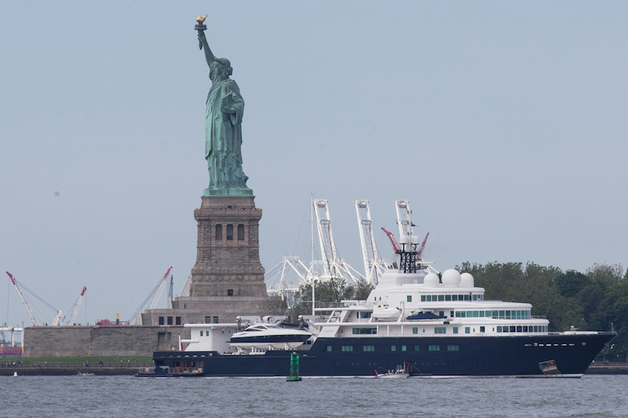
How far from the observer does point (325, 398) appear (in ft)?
336

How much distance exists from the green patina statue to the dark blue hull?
41.6 metres

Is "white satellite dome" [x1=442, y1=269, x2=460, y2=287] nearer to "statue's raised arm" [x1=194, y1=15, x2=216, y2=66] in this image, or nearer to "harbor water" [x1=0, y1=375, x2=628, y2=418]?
"harbor water" [x1=0, y1=375, x2=628, y2=418]

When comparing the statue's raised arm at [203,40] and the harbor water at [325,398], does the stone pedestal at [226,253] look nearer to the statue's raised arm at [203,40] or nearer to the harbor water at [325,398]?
the statue's raised arm at [203,40]

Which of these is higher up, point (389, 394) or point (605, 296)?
point (605, 296)

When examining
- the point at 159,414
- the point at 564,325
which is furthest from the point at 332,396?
the point at 564,325

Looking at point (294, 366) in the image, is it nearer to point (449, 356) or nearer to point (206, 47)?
point (449, 356)

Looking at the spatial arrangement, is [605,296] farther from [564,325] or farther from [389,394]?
[389,394]

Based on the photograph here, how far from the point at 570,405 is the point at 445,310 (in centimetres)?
2538

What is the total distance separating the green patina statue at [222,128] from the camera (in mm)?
162125

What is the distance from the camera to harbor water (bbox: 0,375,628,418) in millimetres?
93500

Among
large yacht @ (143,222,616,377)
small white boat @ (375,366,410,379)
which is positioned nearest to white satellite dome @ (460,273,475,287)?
large yacht @ (143,222,616,377)

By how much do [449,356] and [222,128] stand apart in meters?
51.2

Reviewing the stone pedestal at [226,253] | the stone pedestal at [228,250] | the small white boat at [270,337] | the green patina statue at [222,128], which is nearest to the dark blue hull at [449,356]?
the small white boat at [270,337]

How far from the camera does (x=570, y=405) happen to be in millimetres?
96062
